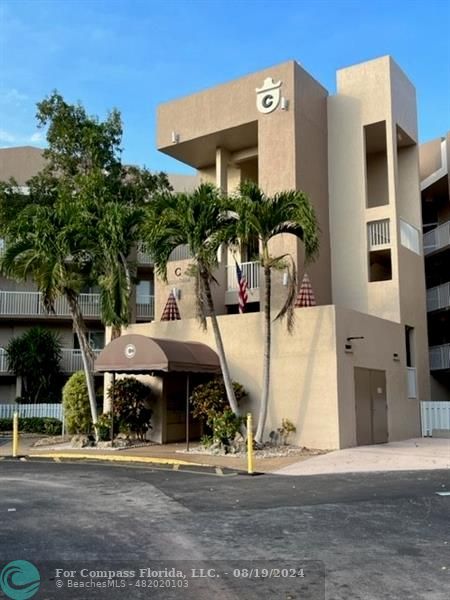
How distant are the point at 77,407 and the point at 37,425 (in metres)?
7.02

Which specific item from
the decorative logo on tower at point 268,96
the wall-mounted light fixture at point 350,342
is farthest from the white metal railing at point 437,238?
the wall-mounted light fixture at point 350,342

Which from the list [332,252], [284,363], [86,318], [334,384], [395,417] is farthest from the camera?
[86,318]

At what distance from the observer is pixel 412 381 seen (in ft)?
73.1

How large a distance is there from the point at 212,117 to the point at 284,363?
35.1ft

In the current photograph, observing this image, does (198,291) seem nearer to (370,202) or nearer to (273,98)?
(273,98)

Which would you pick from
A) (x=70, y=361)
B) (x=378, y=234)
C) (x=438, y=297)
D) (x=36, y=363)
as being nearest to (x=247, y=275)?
(x=378, y=234)

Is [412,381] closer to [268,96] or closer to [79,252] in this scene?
[268,96]

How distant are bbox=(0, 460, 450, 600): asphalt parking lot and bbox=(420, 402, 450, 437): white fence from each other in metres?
10.5

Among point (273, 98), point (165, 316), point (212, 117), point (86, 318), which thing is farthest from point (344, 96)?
point (86, 318)

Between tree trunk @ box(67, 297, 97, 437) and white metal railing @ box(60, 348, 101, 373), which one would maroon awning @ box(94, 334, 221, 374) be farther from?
white metal railing @ box(60, 348, 101, 373)

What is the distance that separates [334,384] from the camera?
1692 cm

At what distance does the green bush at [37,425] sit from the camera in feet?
88.6

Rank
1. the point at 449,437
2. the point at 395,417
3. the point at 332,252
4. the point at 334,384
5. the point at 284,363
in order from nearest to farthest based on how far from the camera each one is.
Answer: the point at 334,384 < the point at 284,363 < the point at 395,417 < the point at 449,437 < the point at 332,252

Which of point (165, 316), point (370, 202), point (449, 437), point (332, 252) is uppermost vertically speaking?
point (370, 202)
